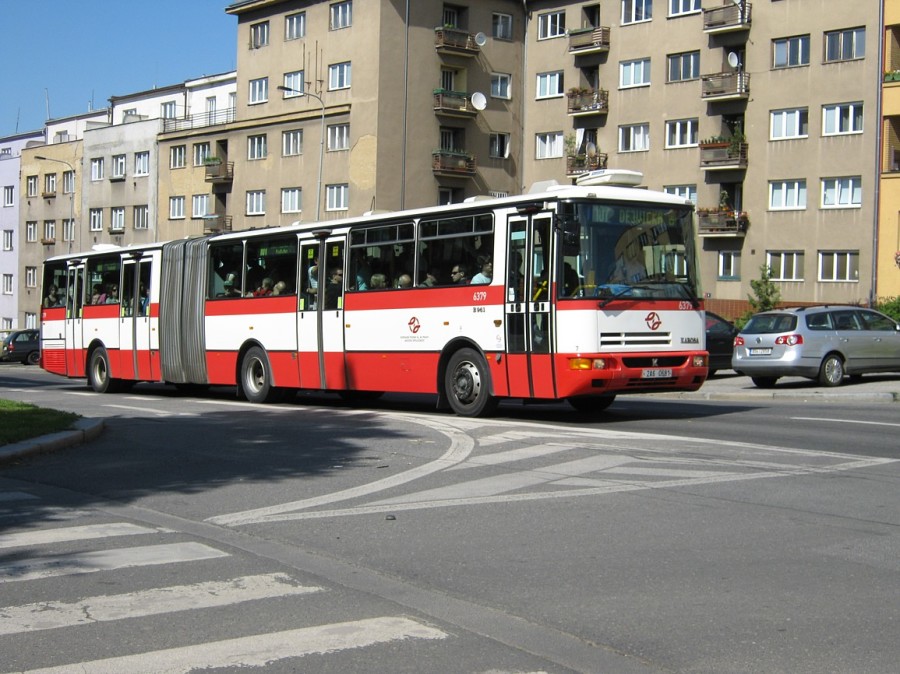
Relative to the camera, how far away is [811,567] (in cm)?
699

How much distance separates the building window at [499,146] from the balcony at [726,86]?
12.4m

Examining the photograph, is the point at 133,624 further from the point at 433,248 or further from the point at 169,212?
the point at 169,212

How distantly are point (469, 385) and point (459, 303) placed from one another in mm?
1182

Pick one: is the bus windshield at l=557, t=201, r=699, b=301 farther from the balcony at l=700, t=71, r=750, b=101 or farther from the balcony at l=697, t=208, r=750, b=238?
the balcony at l=700, t=71, r=750, b=101

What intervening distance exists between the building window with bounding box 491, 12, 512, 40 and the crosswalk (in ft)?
183

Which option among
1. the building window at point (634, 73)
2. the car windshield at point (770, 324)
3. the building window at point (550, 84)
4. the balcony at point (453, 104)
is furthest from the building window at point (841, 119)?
the car windshield at point (770, 324)

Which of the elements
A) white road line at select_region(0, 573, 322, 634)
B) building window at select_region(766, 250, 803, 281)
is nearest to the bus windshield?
white road line at select_region(0, 573, 322, 634)

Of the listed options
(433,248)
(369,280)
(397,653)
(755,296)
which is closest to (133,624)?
(397,653)

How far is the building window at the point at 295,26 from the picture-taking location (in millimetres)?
62594

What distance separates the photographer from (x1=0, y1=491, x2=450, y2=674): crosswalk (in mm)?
5297

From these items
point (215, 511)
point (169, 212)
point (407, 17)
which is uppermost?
point (407, 17)

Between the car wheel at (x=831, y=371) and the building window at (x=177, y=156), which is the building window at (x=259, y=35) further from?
the car wheel at (x=831, y=371)

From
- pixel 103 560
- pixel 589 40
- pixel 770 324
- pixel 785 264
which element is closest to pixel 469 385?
pixel 103 560

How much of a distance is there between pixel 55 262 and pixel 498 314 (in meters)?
16.0
